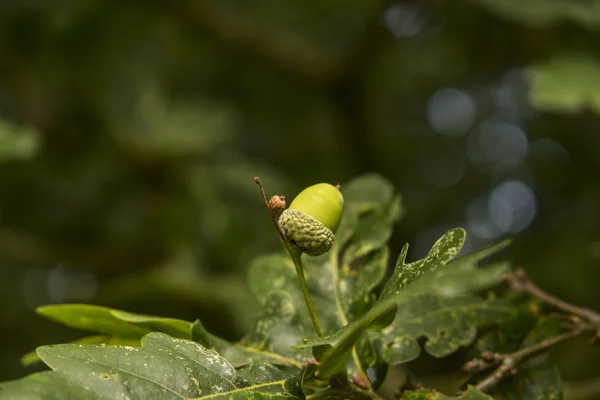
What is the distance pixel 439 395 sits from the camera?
53cm

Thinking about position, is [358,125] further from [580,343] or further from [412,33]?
[580,343]

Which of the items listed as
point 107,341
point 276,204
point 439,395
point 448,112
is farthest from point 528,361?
point 448,112

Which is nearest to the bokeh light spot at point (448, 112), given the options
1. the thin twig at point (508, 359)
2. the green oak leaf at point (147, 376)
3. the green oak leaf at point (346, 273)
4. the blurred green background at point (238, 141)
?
the blurred green background at point (238, 141)

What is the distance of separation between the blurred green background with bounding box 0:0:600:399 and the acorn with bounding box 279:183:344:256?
1.33 metres

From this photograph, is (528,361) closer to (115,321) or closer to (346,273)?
(346,273)

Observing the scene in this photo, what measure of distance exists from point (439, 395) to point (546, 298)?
0.96 ft

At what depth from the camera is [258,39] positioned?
227cm

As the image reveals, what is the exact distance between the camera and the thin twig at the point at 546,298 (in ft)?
2.37

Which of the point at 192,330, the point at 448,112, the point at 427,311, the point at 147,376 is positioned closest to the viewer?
the point at 147,376

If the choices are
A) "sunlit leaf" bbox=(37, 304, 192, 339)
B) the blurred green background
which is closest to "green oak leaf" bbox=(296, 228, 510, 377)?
"sunlit leaf" bbox=(37, 304, 192, 339)

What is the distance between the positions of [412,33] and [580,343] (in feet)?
4.28

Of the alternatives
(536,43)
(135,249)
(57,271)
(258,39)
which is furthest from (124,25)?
(536,43)

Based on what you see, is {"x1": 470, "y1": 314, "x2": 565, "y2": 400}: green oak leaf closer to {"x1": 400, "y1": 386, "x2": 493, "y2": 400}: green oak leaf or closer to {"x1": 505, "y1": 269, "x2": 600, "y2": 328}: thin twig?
{"x1": 505, "y1": 269, "x2": 600, "y2": 328}: thin twig

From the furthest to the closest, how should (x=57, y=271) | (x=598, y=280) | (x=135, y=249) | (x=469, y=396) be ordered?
(x=57, y=271) → (x=135, y=249) → (x=598, y=280) → (x=469, y=396)
